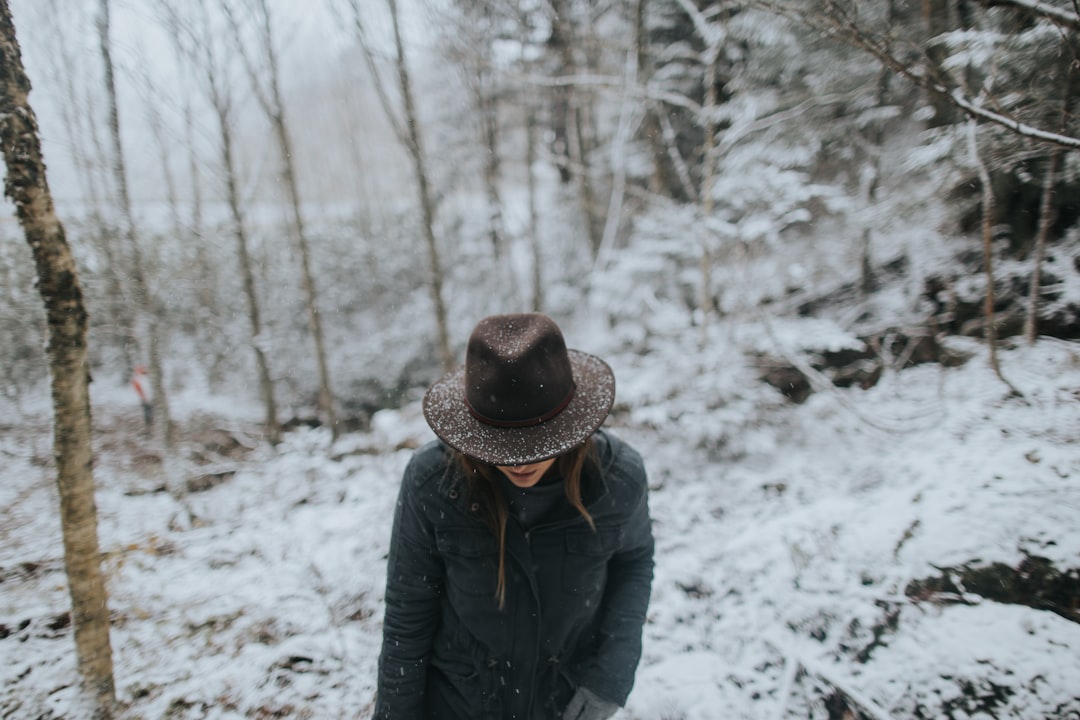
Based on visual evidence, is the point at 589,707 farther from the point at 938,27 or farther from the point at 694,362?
the point at 938,27

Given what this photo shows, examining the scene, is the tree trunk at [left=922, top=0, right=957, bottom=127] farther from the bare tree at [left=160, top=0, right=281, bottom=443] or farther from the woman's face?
the bare tree at [left=160, top=0, right=281, bottom=443]

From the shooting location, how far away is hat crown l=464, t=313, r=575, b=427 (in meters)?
1.34

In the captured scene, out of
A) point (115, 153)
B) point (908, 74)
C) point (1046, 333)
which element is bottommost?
point (1046, 333)

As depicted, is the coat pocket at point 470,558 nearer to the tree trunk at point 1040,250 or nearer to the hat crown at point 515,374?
the hat crown at point 515,374

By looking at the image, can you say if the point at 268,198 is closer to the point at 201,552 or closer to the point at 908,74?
the point at 201,552

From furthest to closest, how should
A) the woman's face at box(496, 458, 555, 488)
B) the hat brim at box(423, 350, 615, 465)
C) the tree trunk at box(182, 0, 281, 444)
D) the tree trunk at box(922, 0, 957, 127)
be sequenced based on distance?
the tree trunk at box(182, 0, 281, 444) < the tree trunk at box(922, 0, 957, 127) < the woman's face at box(496, 458, 555, 488) < the hat brim at box(423, 350, 615, 465)

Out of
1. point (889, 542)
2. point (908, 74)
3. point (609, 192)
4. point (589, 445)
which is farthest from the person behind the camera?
point (609, 192)

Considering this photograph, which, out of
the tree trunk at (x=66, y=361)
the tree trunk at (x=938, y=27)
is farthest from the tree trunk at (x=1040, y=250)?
the tree trunk at (x=66, y=361)

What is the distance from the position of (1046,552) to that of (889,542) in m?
0.83

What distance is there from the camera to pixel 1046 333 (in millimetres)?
4477

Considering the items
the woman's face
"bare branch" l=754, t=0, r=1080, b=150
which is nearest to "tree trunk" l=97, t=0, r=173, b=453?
the woman's face

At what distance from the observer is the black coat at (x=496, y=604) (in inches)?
60.3

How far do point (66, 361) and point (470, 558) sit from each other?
213cm

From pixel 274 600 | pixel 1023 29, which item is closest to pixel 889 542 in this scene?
pixel 1023 29
